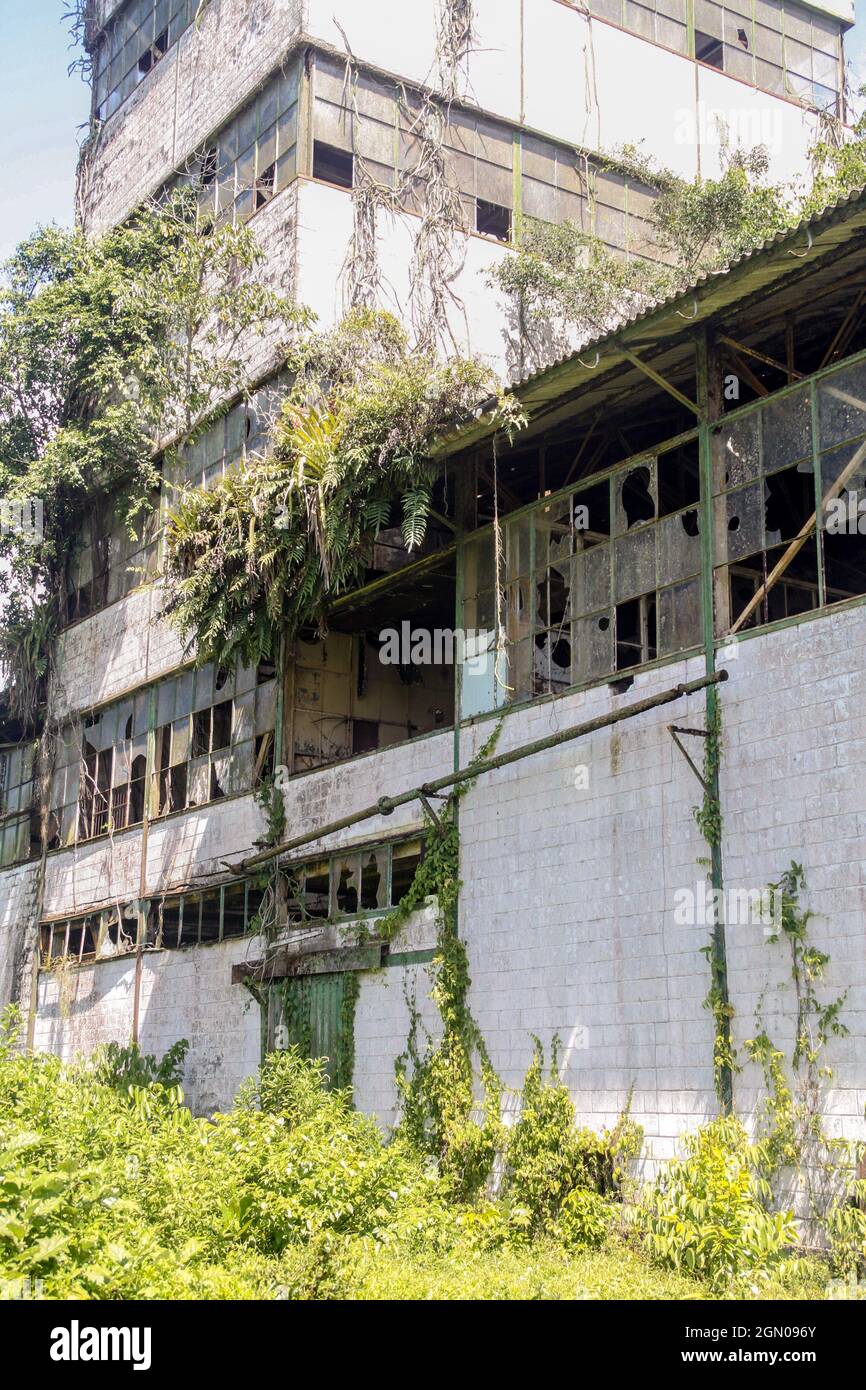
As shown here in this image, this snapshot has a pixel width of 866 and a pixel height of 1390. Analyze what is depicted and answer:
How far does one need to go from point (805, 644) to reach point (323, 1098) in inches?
260

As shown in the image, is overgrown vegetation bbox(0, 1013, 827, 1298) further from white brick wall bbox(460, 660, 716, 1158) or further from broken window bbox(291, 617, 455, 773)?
broken window bbox(291, 617, 455, 773)

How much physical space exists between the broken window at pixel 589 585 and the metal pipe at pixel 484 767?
76cm

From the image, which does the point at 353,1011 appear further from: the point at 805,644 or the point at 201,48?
the point at 201,48

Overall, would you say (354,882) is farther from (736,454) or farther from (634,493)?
(736,454)

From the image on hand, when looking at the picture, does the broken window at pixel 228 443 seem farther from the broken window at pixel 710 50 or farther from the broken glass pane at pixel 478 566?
the broken window at pixel 710 50

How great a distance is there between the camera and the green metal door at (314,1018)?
17.0m

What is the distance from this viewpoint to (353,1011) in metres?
16.9

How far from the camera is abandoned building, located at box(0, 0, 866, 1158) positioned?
40.5ft

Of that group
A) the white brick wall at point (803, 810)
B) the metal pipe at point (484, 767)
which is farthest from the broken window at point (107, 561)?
the white brick wall at point (803, 810)

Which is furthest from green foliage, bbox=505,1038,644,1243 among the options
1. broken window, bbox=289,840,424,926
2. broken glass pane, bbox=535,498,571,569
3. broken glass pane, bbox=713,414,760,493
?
broken glass pane, bbox=713,414,760,493

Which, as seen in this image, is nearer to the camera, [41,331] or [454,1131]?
[454,1131]

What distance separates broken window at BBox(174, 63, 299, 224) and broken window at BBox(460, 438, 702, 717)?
8621mm
